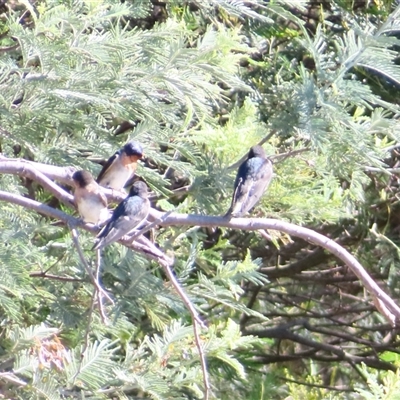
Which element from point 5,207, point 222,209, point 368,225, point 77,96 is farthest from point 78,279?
point 368,225

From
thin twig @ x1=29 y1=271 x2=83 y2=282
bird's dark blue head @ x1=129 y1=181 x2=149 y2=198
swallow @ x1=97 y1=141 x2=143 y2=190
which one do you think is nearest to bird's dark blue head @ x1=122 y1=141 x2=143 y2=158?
swallow @ x1=97 y1=141 x2=143 y2=190

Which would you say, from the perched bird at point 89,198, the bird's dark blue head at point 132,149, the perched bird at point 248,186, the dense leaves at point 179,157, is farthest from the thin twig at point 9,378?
the perched bird at point 248,186

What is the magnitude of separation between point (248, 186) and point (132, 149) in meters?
0.55

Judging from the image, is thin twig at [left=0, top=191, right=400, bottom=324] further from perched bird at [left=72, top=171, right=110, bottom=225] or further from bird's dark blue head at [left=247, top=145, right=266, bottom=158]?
bird's dark blue head at [left=247, top=145, right=266, bottom=158]

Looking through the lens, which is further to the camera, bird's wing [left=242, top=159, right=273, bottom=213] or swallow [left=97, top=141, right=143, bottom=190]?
swallow [left=97, top=141, right=143, bottom=190]

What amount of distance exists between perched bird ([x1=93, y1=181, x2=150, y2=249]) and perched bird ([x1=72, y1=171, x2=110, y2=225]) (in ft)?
0.59

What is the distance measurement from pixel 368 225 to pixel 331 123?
2028mm

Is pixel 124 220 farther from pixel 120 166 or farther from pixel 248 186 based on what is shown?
pixel 120 166

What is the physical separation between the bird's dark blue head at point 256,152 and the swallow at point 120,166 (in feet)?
1.34

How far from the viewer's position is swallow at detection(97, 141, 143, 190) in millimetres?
3359

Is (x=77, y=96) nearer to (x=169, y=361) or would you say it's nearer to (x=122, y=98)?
(x=122, y=98)

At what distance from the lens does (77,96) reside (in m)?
2.82

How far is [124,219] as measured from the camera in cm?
266

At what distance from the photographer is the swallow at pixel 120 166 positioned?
11.0ft
